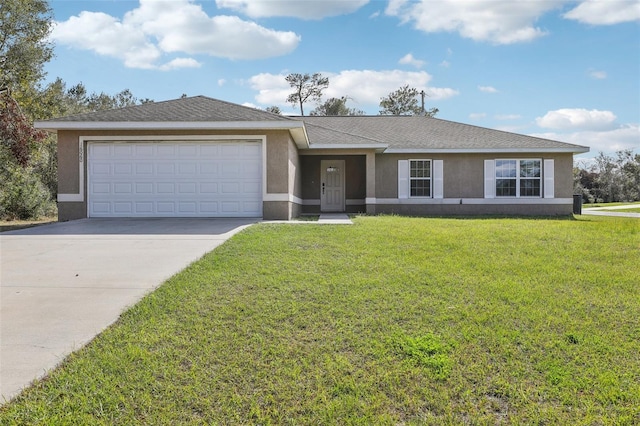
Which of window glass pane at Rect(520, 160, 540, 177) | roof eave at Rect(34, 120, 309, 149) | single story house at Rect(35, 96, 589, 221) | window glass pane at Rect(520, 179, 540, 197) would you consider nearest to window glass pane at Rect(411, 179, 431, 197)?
window glass pane at Rect(520, 179, 540, 197)

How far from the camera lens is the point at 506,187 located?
55.0 feet

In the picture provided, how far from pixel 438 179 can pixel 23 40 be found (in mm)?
18136

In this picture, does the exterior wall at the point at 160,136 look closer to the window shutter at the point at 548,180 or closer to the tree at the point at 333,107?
the window shutter at the point at 548,180

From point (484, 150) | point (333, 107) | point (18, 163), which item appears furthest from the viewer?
point (333, 107)

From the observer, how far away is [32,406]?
101 inches

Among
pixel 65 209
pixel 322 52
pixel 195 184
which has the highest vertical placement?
pixel 322 52

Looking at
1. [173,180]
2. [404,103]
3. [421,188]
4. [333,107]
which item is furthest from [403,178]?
[404,103]

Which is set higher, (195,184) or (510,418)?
(195,184)

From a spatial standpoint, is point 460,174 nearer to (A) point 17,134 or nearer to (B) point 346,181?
(B) point 346,181

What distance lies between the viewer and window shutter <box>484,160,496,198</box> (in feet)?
54.7

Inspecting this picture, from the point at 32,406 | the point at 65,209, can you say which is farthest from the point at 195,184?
the point at 32,406

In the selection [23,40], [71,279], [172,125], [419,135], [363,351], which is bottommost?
[363,351]

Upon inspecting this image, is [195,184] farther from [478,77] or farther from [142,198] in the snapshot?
[478,77]

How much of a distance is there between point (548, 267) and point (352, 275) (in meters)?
2.79
